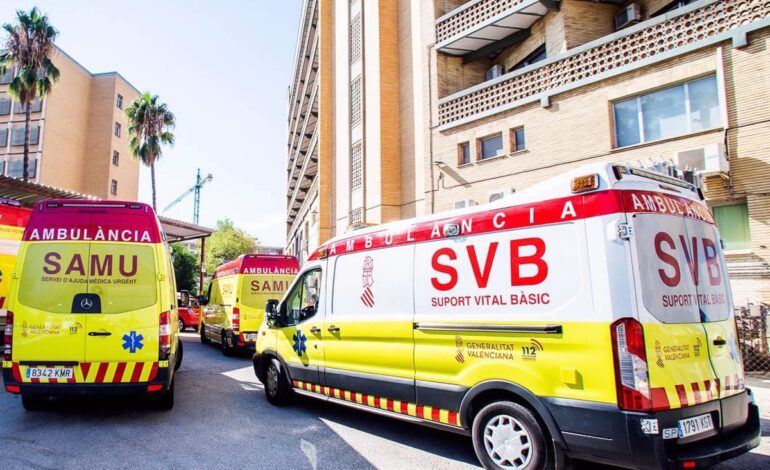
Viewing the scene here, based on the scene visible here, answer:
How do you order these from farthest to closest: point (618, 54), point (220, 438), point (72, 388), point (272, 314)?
point (618, 54) < point (272, 314) < point (72, 388) < point (220, 438)

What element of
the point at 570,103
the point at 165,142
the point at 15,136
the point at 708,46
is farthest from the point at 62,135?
the point at 708,46

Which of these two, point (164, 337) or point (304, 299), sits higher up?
point (304, 299)

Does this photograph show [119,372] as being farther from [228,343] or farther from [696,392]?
[228,343]

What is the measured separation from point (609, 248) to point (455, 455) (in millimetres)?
2599

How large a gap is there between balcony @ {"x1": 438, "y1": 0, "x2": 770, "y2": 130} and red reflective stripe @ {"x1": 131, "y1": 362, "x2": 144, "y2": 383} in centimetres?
1226

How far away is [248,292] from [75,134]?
40.6 meters

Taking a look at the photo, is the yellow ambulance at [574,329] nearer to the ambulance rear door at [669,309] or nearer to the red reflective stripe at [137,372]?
the ambulance rear door at [669,309]

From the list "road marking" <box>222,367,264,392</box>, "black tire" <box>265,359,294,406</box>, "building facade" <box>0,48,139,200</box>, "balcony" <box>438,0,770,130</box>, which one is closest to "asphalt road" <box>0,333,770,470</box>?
"black tire" <box>265,359,294,406</box>

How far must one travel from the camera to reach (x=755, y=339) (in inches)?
380

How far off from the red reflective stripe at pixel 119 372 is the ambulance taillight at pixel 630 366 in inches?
209

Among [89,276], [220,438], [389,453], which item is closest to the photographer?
[389,453]

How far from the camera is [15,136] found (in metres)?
41.9

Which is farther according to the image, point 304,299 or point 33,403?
point 304,299

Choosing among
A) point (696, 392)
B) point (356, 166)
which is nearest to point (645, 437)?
point (696, 392)
